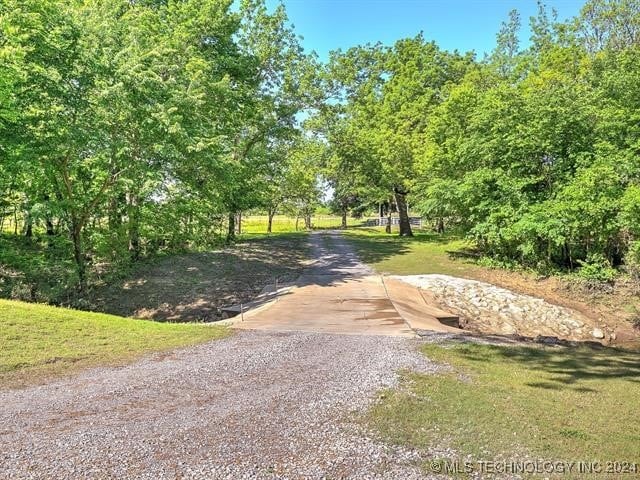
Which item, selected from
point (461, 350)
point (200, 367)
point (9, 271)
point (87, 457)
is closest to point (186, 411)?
point (87, 457)

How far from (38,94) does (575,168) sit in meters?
17.5

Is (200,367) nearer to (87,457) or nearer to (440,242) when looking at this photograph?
(87,457)

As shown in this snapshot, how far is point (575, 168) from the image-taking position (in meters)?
17.3

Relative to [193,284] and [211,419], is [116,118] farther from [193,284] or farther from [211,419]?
[211,419]

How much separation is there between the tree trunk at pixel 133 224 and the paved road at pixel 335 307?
6060 mm

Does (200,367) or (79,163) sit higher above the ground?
(79,163)

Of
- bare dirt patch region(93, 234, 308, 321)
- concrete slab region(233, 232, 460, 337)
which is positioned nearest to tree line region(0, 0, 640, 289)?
bare dirt patch region(93, 234, 308, 321)

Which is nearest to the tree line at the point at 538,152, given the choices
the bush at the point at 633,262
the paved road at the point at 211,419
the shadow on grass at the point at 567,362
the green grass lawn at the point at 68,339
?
the bush at the point at 633,262

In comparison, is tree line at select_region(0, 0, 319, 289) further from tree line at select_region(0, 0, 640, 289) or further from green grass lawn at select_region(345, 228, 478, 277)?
green grass lawn at select_region(345, 228, 478, 277)

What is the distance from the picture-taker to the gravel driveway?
12.4 feet

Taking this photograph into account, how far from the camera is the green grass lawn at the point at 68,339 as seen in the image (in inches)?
262

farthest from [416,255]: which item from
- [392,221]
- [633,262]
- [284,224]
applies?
[284,224]

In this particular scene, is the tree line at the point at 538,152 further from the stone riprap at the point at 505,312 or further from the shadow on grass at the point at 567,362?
the shadow on grass at the point at 567,362

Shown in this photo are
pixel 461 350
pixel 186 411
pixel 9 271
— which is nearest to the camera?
pixel 186 411
